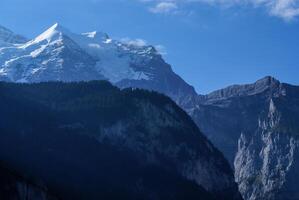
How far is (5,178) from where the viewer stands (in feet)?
620

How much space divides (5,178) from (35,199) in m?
8.58

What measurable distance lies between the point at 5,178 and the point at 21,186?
4.14 meters

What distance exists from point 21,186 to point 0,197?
371 inches

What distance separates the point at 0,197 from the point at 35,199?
12513 millimetres

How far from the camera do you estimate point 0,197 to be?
182 m

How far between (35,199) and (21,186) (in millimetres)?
4511

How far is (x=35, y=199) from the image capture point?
19362 centimetres

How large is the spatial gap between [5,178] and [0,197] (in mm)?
7344
